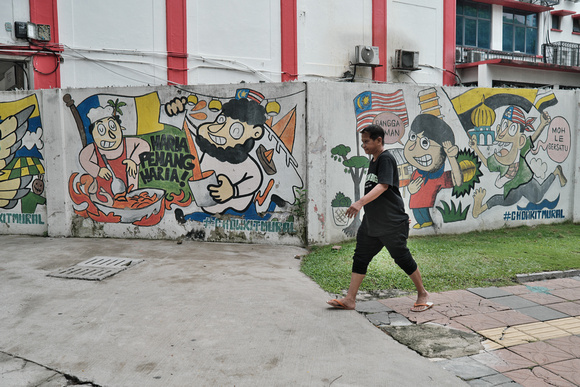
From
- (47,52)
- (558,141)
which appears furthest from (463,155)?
(47,52)

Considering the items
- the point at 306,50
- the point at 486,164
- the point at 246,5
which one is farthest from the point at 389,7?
the point at 486,164

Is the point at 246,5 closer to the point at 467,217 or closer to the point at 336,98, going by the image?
the point at 336,98

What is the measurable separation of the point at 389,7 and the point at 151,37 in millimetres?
8380

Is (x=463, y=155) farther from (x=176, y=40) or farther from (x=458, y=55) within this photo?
(x=458, y=55)

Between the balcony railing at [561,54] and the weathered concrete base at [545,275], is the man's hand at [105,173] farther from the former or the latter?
the balcony railing at [561,54]

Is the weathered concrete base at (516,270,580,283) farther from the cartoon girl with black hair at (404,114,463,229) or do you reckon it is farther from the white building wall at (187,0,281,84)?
the white building wall at (187,0,281,84)

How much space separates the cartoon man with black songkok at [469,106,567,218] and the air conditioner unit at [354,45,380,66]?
8.44 metres

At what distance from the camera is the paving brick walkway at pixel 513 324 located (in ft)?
10.2

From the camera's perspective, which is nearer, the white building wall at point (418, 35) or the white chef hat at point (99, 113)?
the white chef hat at point (99, 113)

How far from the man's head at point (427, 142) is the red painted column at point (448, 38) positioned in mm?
11852

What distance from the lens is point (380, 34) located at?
54.1 feet

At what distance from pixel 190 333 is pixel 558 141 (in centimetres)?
752

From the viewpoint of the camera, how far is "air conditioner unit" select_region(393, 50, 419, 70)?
1647 cm

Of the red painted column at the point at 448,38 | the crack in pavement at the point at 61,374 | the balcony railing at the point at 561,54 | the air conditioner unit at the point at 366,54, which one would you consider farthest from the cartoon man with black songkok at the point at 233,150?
the balcony railing at the point at 561,54
